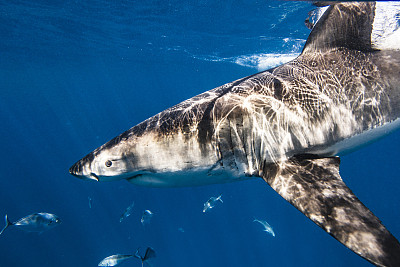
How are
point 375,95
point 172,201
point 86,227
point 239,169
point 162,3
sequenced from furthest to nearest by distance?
point 172,201, point 86,227, point 162,3, point 375,95, point 239,169

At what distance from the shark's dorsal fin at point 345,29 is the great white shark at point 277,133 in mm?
184

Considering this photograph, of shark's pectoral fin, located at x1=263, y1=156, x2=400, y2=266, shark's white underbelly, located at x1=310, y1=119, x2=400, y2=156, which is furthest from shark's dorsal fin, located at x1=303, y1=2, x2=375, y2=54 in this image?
shark's pectoral fin, located at x1=263, y1=156, x2=400, y2=266

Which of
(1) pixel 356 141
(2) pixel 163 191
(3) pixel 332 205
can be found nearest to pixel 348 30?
(1) pixel 356 141

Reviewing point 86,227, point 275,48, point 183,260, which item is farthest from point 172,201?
point 275,48

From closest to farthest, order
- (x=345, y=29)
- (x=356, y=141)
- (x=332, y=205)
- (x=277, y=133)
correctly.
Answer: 1. (x=332, y=205)
2. (x=277, y=133)
3. (x=356, y=141)
4. (x=345, y=29)

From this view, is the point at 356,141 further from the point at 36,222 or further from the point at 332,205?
the point at 36,222

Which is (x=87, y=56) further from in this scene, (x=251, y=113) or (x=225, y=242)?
(x=251, y=113)

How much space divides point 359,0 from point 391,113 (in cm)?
153

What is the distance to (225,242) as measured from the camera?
27.9 metres

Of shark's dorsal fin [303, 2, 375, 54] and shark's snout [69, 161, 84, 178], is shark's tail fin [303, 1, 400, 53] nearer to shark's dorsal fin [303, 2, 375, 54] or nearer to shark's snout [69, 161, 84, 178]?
shark's dorsal fin [303, 2, 375, 54]

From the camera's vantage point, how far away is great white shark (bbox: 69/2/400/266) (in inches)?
88.6

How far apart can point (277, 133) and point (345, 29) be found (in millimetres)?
1943

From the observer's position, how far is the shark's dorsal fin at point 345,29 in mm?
3201

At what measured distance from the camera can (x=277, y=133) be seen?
2463mm
